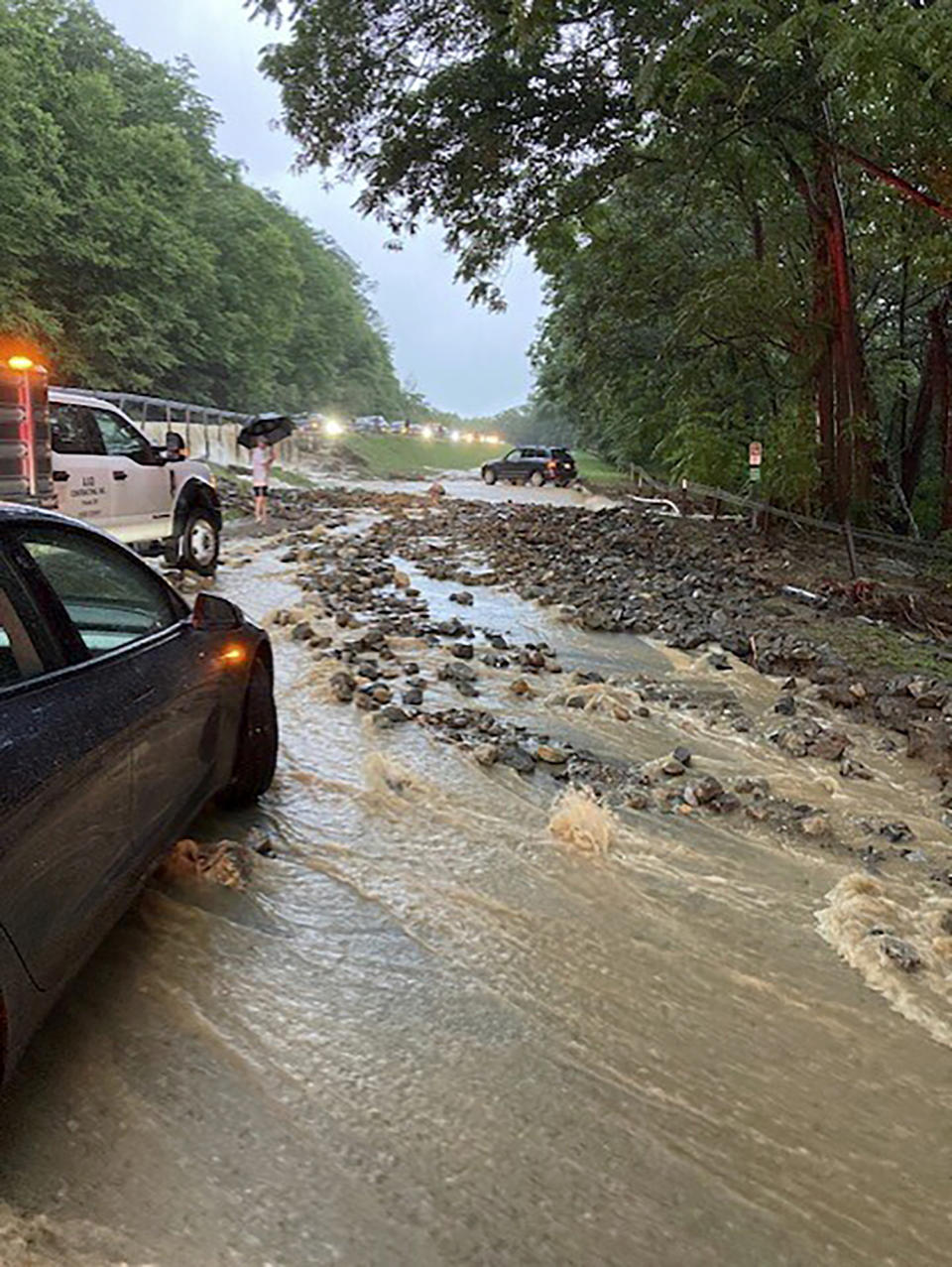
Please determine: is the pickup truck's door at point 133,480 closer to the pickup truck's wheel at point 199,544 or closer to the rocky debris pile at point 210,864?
the pickup truck's wheel at point 199,544

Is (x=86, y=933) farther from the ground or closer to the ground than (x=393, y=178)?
closer to the ground

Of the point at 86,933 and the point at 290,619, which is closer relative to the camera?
the point at 86,933

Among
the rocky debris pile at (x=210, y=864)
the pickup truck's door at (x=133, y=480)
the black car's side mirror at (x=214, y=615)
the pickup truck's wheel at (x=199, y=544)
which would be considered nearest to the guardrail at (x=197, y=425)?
the pickup truck's wheel at (x=199, y=544)

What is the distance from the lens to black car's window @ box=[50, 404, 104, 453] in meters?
8.99

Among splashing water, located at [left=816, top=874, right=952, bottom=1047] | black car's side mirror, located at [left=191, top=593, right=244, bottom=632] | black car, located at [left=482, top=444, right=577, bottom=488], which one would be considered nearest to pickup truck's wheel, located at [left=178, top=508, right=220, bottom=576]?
black car's side mirror, located at [left=191, top=593, right=244, bottom=632]

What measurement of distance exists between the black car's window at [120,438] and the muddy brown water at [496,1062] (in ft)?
21.5

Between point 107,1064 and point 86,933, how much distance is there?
42cm

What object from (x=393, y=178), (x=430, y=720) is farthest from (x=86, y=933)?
(x=393, y=178)

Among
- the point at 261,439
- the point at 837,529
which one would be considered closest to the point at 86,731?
the point at 837,529

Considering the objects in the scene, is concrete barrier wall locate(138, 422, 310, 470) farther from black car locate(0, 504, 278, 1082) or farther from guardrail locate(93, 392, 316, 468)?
black car locate(0, 504, 278, 1082)

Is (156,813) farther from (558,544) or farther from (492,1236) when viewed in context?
(558,544)

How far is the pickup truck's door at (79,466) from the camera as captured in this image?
8.93m

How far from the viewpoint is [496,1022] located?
9.44 ft

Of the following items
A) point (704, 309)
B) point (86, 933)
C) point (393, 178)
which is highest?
point (393, 178)
